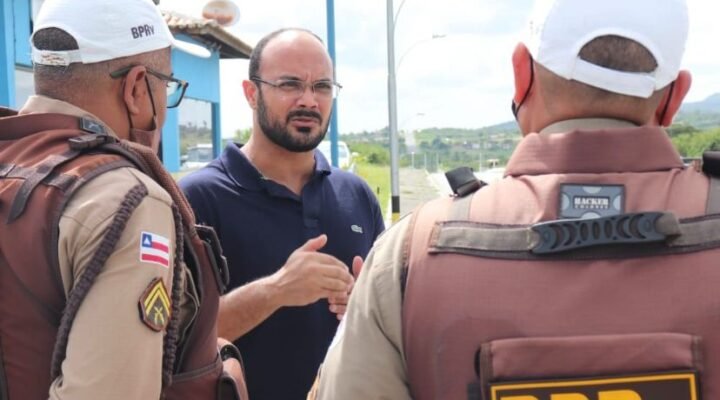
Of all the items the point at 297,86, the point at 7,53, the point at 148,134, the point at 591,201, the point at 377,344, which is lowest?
the point at 377,344

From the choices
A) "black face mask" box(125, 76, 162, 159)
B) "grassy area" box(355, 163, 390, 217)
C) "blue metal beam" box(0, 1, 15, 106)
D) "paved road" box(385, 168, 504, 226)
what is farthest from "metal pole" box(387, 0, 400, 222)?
"black face mask" box(125, 76, 162, 159)

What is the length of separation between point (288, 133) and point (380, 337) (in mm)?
1719

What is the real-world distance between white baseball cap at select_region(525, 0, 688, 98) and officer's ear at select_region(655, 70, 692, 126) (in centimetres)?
4

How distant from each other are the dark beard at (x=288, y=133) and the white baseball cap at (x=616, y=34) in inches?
66.9

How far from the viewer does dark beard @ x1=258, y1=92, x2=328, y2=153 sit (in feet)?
9.86

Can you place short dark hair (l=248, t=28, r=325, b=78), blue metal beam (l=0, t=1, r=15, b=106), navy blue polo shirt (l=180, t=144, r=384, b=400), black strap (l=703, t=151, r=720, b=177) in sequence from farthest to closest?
blue metal beam (l=0, t=1, r=15, b=106) → short dark hair (l=248, t=28, r=325, b=78) → navy blue polo shirt (l=180, t=144, r=384, b=400) → black strap (l=703, t=151, r=720, b=177)

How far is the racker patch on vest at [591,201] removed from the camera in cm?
134

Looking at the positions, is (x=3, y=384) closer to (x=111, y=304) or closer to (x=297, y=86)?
(x=111, y=304)

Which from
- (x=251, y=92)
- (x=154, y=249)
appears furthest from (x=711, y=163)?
(x=251, y=92)

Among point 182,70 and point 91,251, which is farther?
point 182,70

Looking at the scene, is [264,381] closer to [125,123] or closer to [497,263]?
[125,123]

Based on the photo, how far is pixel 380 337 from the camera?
1.41 metres

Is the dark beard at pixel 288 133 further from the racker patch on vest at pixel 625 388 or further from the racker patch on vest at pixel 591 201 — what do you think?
the racker patch on vest at pixel 625 388

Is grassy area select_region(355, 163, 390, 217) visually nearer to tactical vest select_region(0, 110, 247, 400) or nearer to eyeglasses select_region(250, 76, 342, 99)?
eyeglasses select_region(250, 76, 342, 99)
